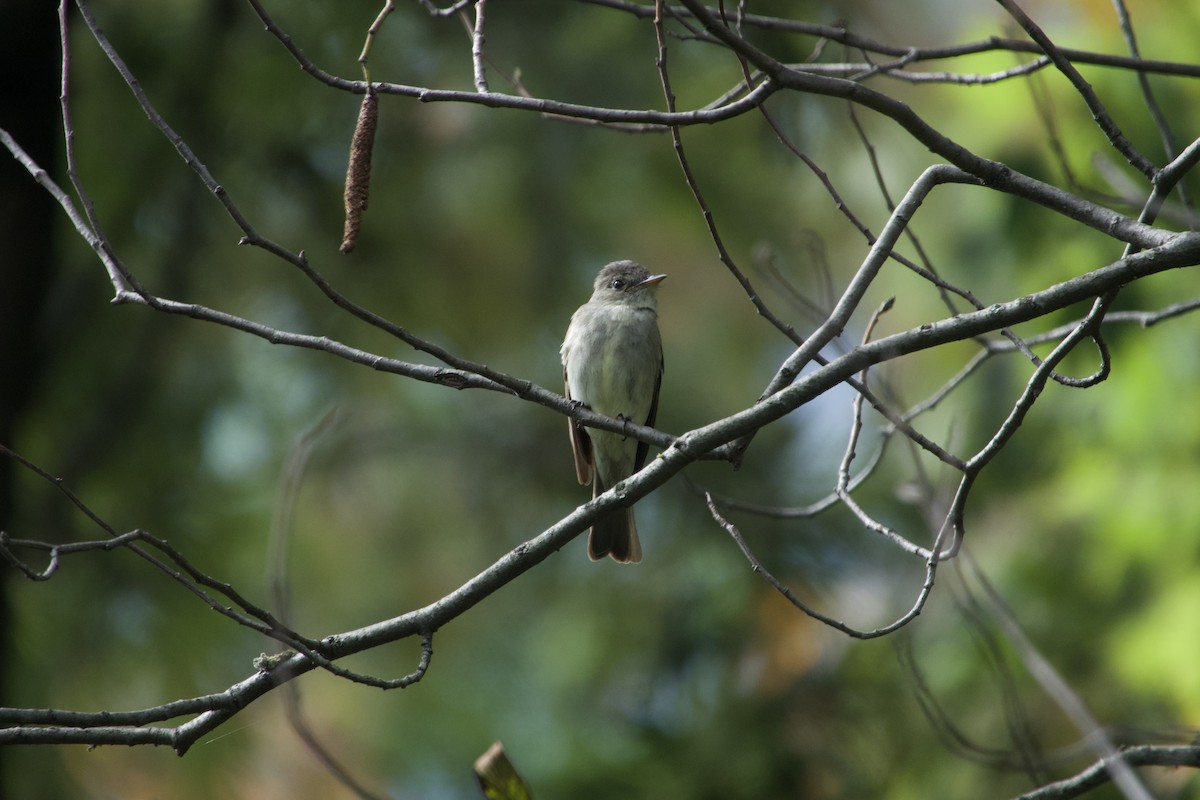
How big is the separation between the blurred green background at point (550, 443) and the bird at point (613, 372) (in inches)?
30.9

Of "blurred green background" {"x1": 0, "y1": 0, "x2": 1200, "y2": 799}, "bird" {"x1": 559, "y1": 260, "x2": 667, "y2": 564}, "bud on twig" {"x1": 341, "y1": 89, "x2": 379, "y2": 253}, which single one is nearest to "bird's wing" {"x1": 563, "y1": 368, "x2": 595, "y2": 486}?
"bird" {"x1": 559, "y1": 260, "x2": 667, "y2": 564}

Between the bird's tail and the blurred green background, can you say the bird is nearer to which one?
the bird's tail

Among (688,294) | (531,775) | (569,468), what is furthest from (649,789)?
(688,294)

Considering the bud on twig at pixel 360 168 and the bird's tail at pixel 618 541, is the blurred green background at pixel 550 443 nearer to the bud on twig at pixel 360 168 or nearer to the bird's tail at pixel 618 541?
the bird's tail at pixel 618 541

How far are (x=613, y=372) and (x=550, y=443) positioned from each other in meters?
1.76

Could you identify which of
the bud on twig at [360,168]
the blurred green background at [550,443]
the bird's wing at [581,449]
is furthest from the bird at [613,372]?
the bud on twig at [360,168]

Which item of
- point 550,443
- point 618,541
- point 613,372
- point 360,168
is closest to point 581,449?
point 613,372

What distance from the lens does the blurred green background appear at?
4.96 meters

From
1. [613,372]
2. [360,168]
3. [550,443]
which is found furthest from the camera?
[550,443]

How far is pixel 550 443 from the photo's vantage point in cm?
712

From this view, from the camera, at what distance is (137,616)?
236 inches

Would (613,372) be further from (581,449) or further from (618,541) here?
(618,541)

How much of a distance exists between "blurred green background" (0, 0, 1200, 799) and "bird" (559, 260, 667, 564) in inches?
30.9

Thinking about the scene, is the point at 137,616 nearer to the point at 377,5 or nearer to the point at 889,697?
the point at 377,5
